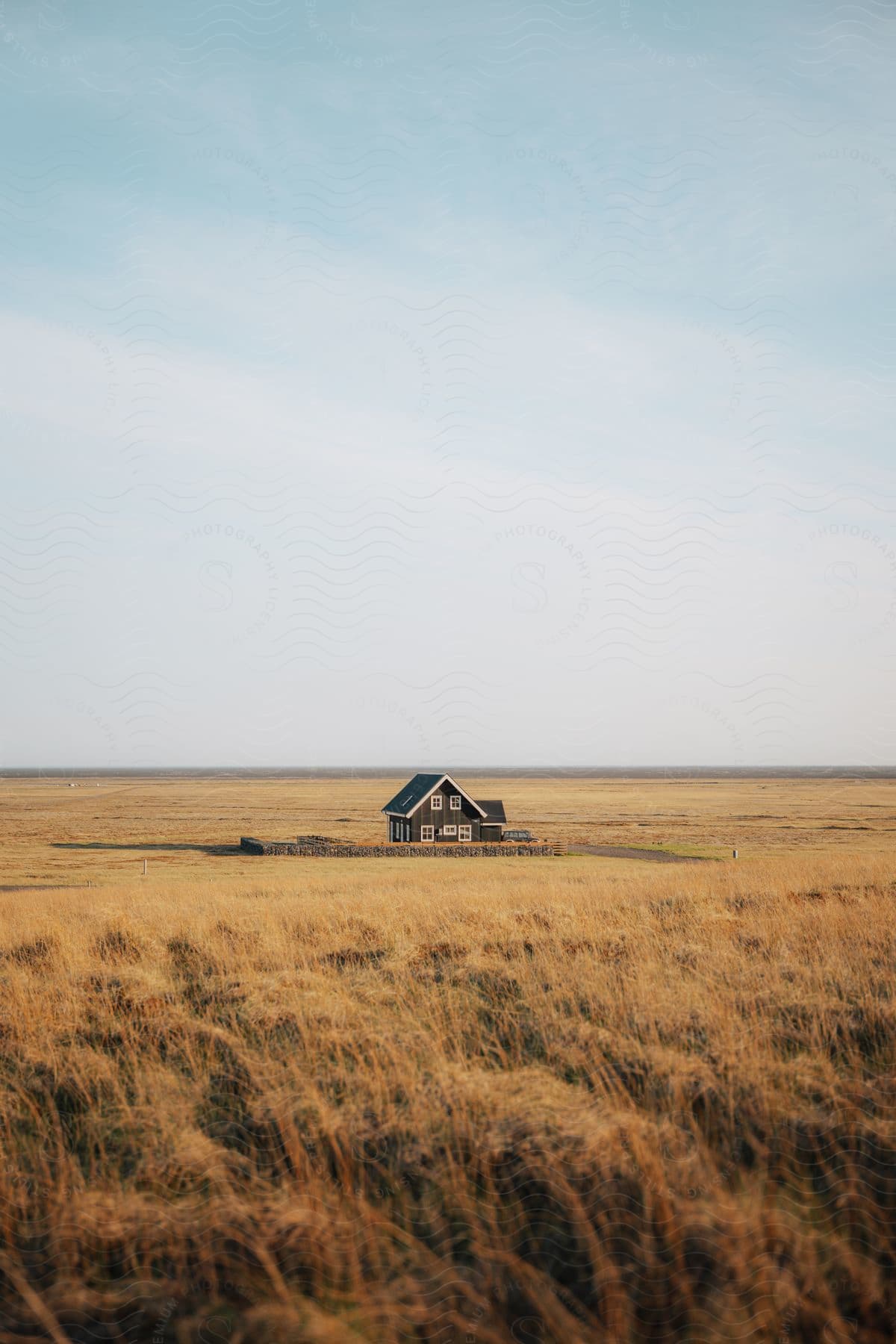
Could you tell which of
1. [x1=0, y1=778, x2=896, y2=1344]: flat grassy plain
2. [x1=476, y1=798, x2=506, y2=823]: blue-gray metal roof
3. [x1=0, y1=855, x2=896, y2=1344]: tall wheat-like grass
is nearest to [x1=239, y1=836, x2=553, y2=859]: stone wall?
[x1=476, y1=798, x2=506, y2=823]: blue-gray metal roof

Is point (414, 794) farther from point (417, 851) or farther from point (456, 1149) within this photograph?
point (456, 1149)

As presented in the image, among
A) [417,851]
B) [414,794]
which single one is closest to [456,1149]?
[417,851]

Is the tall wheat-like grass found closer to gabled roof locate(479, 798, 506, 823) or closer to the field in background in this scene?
the field in background

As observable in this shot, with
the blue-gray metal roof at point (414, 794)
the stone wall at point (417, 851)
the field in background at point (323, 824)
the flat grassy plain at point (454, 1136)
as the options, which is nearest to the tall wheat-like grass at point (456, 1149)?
the flat grassy plain at point (454, 1136)

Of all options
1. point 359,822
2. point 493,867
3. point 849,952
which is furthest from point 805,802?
point 849,952

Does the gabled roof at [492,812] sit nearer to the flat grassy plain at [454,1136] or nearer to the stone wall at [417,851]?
the stone wall at [417,851]

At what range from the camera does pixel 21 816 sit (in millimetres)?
104688

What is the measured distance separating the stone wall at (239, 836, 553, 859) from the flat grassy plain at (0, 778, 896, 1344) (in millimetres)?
37722

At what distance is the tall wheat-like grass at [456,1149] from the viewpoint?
422 centimetres

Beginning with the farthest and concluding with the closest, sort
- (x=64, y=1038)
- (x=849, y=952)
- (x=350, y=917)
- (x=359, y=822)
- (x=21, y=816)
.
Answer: (x=21, y=816) < (x=359, y=822) < (x=350, y=917) < (x=849, y=952) < (x=64, y=1038)

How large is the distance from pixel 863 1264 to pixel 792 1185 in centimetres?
93

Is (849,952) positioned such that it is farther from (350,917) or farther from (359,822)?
(359,822)

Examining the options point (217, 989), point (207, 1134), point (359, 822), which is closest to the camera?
point (207, 1134)

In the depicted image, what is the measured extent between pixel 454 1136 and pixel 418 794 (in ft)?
176
